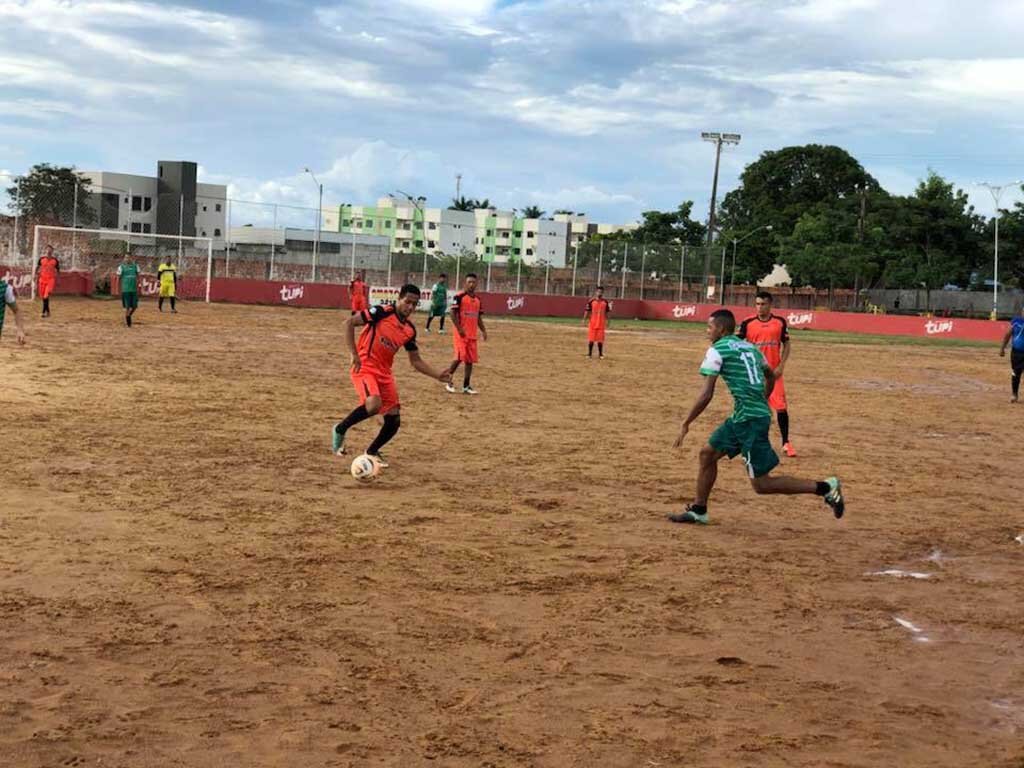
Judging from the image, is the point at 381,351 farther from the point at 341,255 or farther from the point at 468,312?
the point at 341,255

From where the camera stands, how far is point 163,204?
224ft

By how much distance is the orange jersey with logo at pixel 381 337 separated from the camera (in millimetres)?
12094

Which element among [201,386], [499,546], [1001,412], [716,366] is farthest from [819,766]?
[1001,412]

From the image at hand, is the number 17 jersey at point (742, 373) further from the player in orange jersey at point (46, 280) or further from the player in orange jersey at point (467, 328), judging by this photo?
the player in orange jersey at point (46, 280)

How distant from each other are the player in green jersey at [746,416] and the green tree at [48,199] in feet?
135

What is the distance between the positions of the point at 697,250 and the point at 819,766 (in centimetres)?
6396

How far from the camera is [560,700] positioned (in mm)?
5895

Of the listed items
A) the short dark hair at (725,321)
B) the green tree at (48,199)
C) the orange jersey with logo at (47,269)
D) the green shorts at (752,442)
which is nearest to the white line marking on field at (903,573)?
the green shorts at (752,442)

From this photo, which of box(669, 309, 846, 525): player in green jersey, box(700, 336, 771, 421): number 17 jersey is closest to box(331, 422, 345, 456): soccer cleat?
box(669, 309, 846, 525): player in green jersey

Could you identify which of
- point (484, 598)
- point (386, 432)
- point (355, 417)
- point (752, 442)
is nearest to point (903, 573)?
point (752, 442)

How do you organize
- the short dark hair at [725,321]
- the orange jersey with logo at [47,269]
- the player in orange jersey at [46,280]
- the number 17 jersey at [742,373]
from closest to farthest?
the number 17 jersey at [742,373] < the short dark hair at [725,321] < the player in orange jersey at [46,280] < the orange jersey with logo at [47,269]

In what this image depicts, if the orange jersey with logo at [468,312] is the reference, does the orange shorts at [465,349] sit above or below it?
below

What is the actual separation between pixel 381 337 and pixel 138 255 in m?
39.2

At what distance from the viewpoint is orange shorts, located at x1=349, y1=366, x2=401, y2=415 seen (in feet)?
39.7
